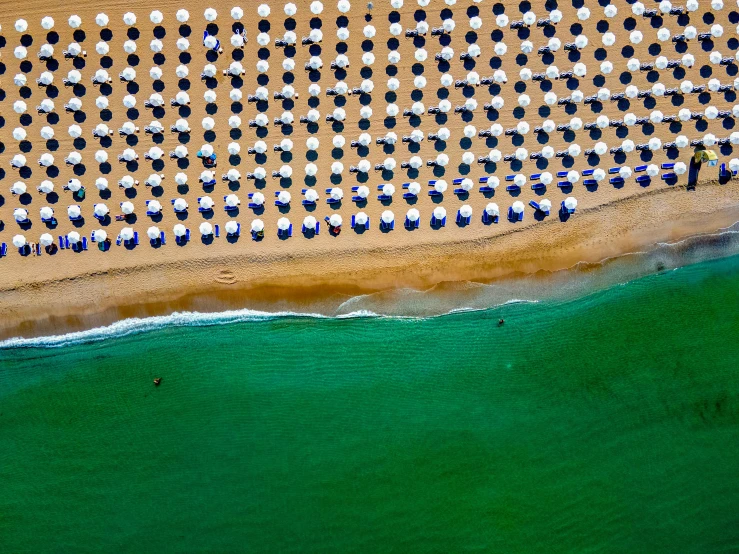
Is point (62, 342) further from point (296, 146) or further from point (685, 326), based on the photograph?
point (685, 326)

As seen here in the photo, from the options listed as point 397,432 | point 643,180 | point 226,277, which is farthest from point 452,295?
point 226,277

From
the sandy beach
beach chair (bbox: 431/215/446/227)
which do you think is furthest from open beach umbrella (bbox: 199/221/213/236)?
beach chair (bbox: 431/215/446/227)

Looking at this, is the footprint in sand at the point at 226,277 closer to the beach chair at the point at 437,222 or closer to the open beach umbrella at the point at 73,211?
the open beach umbrella at the point at 73,211

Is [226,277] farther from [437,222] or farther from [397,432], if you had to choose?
[397,432]

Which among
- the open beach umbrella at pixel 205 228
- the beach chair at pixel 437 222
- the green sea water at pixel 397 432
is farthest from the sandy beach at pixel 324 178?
the green sea water at pixel 397 432

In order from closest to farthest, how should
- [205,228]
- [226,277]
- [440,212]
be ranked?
[205,228]
[440,212]
[226,277]

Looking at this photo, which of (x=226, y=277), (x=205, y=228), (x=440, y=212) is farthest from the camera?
(x=226, y=277)

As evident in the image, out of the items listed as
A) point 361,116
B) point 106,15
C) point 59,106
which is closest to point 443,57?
point 361,116
